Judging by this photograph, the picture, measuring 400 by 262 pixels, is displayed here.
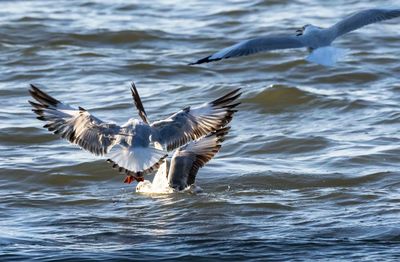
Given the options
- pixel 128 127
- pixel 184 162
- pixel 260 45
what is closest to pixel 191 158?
pixel 184 162

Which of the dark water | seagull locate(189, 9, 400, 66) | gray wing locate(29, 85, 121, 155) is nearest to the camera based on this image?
the dark water

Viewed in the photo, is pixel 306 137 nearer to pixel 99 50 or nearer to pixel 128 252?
pixel 128 252

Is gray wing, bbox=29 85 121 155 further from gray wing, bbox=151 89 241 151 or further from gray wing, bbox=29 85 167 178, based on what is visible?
gray wing, bbox=151 89 241 151

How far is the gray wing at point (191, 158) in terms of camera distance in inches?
371

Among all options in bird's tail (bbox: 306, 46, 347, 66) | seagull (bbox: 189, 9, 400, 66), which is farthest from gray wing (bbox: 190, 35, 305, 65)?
bird's tail (bbox: 306, 46, 347, 66)

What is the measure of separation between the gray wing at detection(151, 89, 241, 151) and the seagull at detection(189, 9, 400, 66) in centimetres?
42

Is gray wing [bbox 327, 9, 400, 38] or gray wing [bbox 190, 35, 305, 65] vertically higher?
gray wing [bbox 327, 9, 400, 38]

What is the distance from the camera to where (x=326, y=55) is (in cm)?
884

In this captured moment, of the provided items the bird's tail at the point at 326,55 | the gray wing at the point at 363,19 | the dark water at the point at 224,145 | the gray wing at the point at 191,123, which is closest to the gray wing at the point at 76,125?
the gray wing at the point at 191,123

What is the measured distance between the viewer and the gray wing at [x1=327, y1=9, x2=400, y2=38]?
9711 millimetres

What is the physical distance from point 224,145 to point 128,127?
7.88ft

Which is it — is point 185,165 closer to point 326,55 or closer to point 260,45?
point 260,45

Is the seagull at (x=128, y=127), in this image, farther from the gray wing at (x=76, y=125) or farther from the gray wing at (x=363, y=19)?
the gray wing at (x=363, y=19)

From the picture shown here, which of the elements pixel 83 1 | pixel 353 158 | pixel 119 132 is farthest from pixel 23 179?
pixel 83 1
